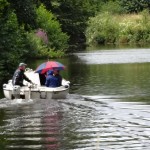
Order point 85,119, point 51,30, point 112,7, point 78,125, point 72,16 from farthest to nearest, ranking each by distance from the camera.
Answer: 1. point 112,7
2. point 72,16
3. point 51,30
4. point 85,119
5. point 78,125

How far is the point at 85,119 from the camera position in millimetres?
16453

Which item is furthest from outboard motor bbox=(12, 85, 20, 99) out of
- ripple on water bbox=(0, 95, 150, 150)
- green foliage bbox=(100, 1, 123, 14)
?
green foliage bbox=(100, 1, 123, 14)

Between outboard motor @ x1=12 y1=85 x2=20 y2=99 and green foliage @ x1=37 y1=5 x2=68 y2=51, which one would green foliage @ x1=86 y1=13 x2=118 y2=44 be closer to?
green foliage @ x1=37 y1=5 x2=68 y2=51

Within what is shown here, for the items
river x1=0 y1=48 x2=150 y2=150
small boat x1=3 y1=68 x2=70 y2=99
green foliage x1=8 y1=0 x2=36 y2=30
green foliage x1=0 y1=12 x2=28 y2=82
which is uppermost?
green foliage x1=8 y1=0 x2=36 y2=30

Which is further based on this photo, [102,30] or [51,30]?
[102,30]

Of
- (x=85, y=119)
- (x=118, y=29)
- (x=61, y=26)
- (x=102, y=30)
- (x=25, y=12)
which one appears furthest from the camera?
(x=102, y=30)

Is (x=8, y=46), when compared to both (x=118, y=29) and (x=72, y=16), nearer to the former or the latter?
(x=72, y=16)

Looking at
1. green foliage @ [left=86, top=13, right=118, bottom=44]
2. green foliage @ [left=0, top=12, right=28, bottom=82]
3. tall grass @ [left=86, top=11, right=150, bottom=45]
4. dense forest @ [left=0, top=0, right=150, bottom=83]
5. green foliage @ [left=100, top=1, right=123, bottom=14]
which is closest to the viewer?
green foliage @ [left=0, top=12, right=28, bottom=82]

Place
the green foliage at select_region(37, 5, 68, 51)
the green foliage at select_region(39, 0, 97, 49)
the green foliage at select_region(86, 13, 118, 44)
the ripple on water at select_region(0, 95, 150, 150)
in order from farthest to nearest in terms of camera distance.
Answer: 1. the green foliage at select_region(86, 13, 118, 44)
2. the green foliage at select_region(39, 0, 97, 49)
3. the green foliage at select_region(37, 5, 68, 51)
4. the ripple on water at select_region(0, 95, 150, 150)

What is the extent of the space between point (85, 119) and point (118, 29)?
205ft

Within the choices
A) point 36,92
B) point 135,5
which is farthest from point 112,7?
point 36,92

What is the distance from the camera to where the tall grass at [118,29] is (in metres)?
76.2

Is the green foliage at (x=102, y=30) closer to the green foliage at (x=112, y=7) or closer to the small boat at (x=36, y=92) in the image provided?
the green foliage at (x=112, y=7)

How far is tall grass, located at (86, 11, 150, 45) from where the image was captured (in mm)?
76250
